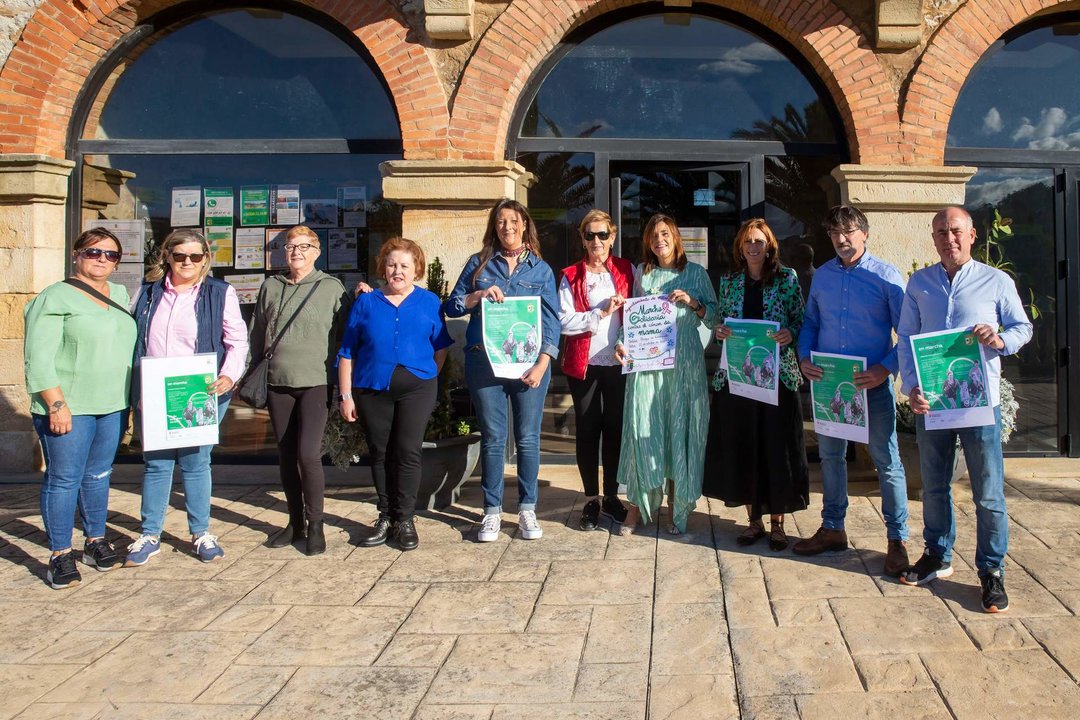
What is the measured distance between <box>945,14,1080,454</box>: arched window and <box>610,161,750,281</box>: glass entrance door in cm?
176

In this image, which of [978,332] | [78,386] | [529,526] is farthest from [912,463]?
[78,386]

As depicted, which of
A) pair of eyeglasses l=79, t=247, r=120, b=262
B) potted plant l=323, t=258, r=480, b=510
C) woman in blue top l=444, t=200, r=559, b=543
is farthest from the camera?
potted plant l=323, t=258, r=480, b=510

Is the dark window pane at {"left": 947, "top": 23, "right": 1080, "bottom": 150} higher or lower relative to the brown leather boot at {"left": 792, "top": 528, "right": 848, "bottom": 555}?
higher

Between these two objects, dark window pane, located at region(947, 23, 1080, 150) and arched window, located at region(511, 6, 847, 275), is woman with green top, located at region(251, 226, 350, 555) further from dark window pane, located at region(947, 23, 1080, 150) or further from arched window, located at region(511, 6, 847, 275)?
dark window pane, located at region(947, 23, 1080, 150)

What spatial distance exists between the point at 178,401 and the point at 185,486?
543mm

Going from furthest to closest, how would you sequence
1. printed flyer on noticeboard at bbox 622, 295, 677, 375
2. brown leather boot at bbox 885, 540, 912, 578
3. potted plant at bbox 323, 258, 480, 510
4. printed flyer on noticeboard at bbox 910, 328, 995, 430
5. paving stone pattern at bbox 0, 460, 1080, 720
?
potted plant at bbox 323, 258, 480, 510 < printed flyer on noticeboard at bbox 622, 295, 677, 375 < brown leather boot at bbox 885, 540, 912, 578 < printed flyer on noticeboard at bbox 910, 328, 995, 430 < paving stone pattern at bbox 0, 460, 1080, 720

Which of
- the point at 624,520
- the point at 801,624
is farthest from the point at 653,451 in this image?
the point at 801,624

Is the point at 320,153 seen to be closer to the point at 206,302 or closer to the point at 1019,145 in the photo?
the point at 206,302

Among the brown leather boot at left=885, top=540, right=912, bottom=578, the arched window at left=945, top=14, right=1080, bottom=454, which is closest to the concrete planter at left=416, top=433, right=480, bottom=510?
the brown leather boot at left=885, top=540, right=912, bottom=578

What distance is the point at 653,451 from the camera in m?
4.71

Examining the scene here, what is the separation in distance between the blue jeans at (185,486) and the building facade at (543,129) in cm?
240

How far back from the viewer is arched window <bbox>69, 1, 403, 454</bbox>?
6695 mm

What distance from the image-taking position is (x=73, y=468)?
4.22m

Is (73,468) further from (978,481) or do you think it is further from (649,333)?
(978,481)
